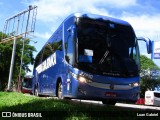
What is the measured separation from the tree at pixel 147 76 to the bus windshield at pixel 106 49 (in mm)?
71059

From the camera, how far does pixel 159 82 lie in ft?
288

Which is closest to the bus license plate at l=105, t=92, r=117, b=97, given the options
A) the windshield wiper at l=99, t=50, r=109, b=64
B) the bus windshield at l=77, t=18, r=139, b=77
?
the bus windshield at l=77, t=18, r=139, b=77

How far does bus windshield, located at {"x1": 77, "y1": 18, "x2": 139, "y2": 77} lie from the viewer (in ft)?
47.9

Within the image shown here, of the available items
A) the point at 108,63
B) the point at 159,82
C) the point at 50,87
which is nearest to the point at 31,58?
the point at 159,82

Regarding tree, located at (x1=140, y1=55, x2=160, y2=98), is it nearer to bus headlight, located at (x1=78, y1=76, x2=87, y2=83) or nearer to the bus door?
the bus door

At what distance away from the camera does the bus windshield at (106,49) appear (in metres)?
14.6

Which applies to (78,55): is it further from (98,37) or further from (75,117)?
(75,117)

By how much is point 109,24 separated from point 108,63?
1.75 m

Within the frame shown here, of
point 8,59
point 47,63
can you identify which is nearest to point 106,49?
point 47,63

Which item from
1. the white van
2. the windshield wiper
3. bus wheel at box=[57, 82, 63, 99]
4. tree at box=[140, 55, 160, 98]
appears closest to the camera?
the windshield wiper

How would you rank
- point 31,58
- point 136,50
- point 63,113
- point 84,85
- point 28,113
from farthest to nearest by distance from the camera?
point 31,58, point 136,50, point 84,85, point 63,113, point 28,113

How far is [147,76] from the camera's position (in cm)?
8906

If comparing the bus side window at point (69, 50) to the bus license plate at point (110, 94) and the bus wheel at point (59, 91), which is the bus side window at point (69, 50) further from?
the bus license plate at point (110, 94)

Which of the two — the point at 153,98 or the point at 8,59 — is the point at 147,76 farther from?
the point at 153,98
